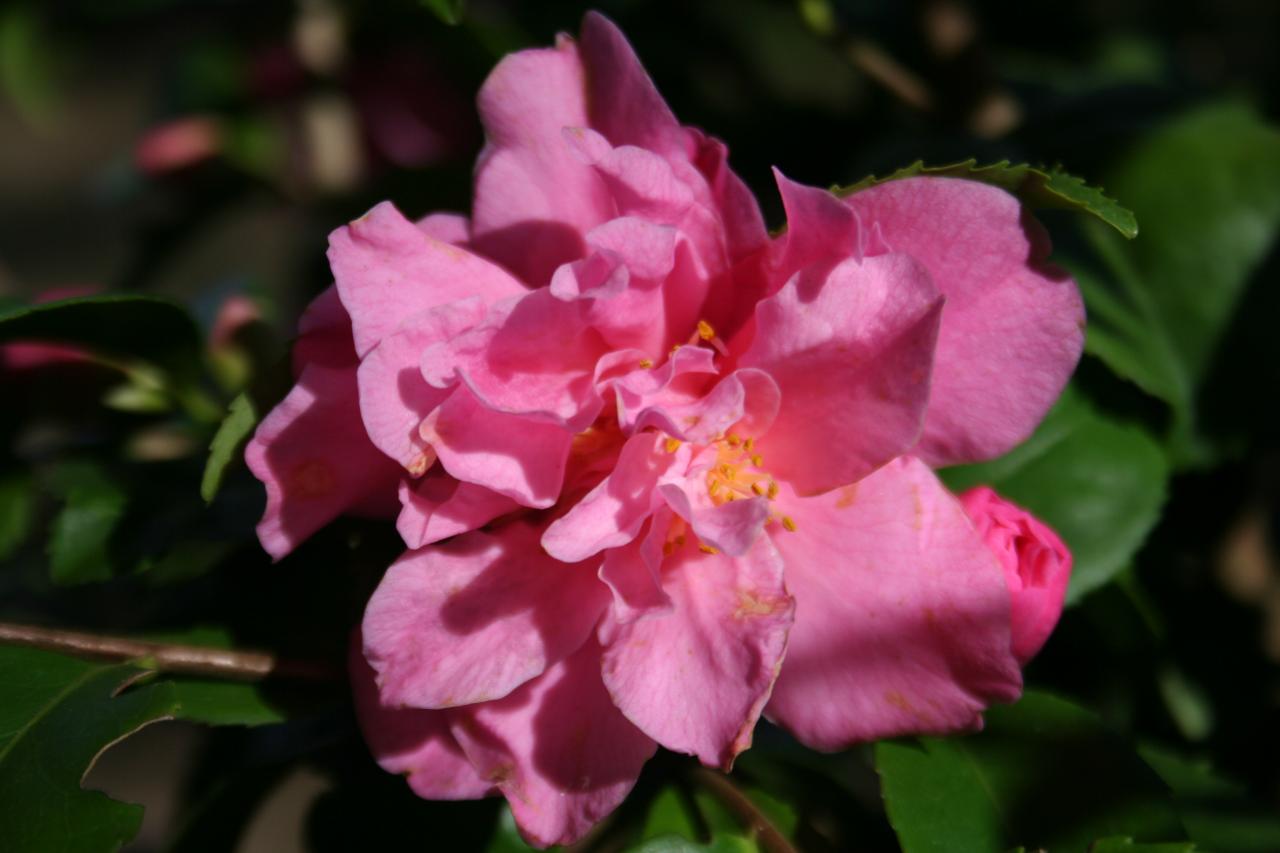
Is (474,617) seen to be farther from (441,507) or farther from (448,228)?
(448,228)

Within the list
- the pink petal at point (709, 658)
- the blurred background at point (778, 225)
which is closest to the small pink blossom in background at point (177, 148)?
the blurred background at point (778, 225)

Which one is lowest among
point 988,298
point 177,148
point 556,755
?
point 177,148

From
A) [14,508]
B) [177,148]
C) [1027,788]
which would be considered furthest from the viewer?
[177,148]

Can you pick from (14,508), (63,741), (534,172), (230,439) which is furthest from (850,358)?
(14,508)

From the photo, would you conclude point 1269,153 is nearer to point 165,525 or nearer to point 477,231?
point 477,231

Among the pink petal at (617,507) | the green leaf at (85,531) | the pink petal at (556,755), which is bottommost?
the green leaf at (85,531)

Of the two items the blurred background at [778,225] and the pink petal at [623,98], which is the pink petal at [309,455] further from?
the pink petal at [623,98]
